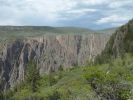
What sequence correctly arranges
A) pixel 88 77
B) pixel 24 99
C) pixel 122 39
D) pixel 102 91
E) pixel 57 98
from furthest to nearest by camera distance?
pixel 122 39, pixel 24 99, pixel 57 98, pixel 88 77, pixel 102 91

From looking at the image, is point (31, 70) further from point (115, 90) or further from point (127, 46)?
point (115, 90)

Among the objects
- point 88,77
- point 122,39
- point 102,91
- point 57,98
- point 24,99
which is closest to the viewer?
point 102,91

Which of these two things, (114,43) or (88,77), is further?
(114,43)

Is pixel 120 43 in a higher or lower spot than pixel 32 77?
higher

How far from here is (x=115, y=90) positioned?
31750mm

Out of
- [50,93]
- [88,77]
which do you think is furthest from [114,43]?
[88,77]

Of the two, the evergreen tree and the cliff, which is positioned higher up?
the cliff

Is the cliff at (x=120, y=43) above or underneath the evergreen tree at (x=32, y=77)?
above

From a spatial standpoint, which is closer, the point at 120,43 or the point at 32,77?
the point at 32,77

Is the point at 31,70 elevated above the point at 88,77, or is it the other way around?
the point at 88,77

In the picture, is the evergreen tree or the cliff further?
the cliff

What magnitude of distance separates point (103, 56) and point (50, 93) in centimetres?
7169

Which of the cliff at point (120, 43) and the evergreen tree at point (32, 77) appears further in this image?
the cliff at point (120, 43)

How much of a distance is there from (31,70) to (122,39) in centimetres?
4954
